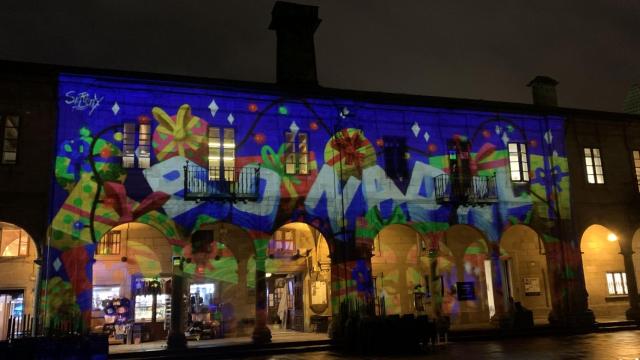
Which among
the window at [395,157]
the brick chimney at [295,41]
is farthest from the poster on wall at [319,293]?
the brick chimney at [295,41]

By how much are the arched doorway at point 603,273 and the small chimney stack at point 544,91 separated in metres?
5.63

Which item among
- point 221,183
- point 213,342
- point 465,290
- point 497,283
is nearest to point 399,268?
point 465,290

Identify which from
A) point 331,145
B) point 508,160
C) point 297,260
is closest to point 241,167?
point 331,145

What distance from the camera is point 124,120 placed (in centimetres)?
1778

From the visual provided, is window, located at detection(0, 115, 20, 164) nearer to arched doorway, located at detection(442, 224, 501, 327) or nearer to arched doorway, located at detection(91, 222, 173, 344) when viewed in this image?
arched doorway, located at detection(91, 222, 173, 344)

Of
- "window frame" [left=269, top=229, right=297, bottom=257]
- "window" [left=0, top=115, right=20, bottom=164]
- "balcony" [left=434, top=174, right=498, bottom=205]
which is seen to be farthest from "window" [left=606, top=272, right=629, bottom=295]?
"window" [left=0, top=115, right=20, bottom=164]

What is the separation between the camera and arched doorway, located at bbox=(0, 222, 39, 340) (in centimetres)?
1909

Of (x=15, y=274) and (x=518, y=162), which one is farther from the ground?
(x=518, y=162)

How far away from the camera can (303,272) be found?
2256cm

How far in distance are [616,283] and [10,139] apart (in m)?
24.0

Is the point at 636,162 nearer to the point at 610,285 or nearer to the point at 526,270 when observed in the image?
the point at 610,285

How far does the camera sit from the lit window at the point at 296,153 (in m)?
19.4

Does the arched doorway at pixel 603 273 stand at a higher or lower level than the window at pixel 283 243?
lower

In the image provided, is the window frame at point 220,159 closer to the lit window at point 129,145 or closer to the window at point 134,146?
the window at point 134,146
